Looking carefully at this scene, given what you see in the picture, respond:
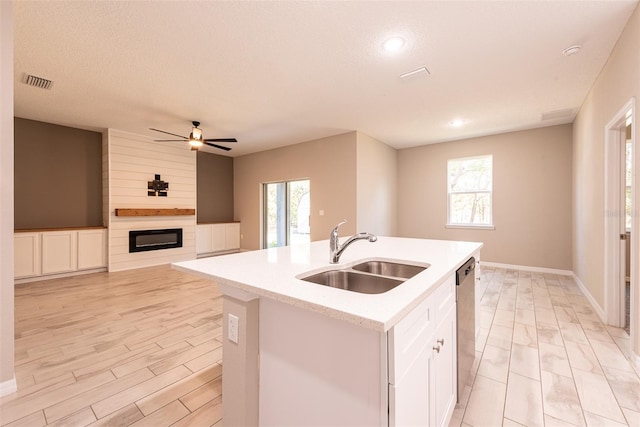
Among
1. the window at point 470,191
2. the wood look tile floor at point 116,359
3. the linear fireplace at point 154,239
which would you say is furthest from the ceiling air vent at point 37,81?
Answer: the window at point 470,191

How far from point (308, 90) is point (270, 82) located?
0.49 m

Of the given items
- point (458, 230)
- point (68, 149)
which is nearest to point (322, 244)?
point (458, 230)

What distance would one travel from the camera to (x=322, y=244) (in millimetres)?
2375

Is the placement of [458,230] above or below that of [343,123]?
below

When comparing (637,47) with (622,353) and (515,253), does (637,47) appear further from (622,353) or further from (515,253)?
(515,253)

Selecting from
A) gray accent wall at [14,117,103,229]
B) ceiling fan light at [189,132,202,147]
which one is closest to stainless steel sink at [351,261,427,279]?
ceiling fan light at [189,132,202,147]

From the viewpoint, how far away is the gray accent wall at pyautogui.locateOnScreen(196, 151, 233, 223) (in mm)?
7078

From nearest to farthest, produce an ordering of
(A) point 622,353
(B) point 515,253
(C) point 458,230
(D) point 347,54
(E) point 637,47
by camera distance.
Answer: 1. (E) point 637,47
2. (A) point 622,353
3. (D) point 347,54
4. (B) point 515,253
5. (C) point 458,230

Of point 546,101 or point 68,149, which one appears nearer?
point 546,101

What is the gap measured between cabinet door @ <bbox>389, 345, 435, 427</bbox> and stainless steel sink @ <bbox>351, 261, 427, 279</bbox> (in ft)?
1.78

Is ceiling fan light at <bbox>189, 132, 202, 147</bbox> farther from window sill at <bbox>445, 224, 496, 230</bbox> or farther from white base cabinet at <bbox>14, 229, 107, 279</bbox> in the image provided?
window sill at <bbox>445, 224, 496, 230</bbox>

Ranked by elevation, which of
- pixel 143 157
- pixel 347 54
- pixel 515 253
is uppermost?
pixel 347 54

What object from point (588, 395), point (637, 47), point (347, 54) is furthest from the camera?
point (347, 54)

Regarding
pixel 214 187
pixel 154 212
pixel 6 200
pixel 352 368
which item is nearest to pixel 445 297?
pixel 352 368
